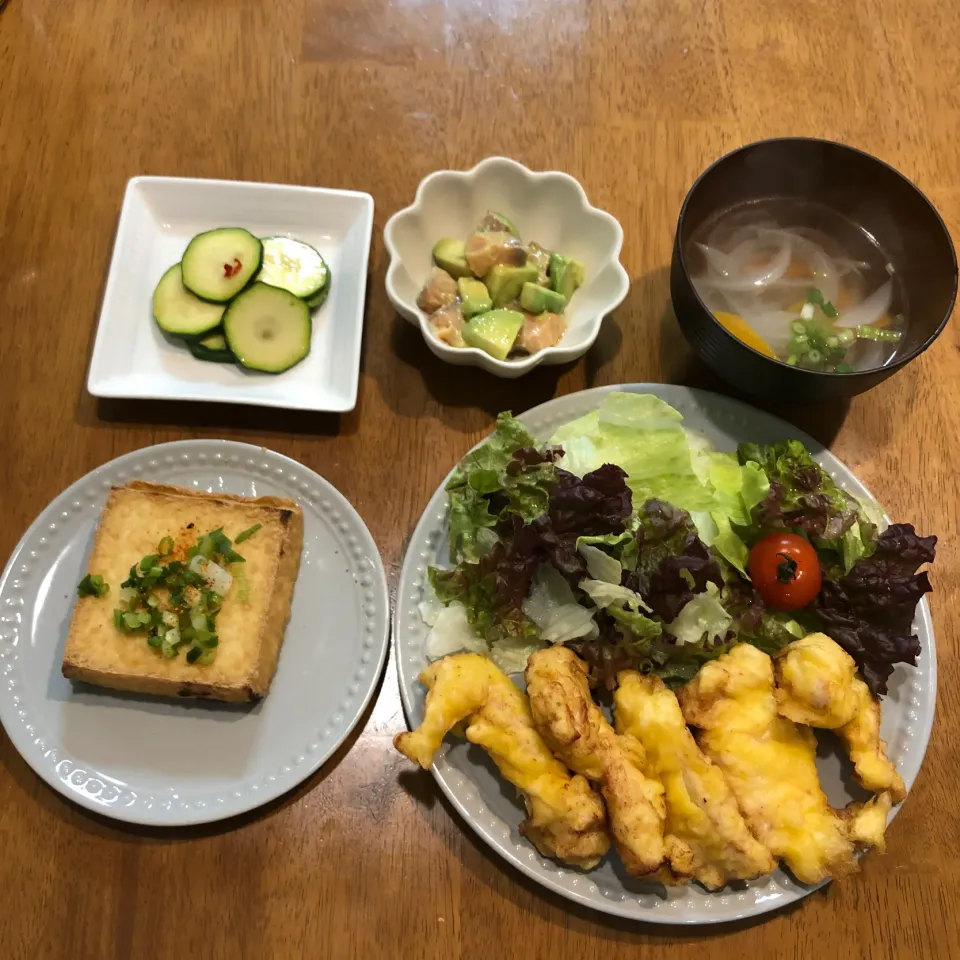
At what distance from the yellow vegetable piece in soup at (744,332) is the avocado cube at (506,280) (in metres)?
0.55

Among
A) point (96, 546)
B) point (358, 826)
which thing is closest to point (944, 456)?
point (358, 826)

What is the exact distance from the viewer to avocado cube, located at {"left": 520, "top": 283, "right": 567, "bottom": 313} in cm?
225

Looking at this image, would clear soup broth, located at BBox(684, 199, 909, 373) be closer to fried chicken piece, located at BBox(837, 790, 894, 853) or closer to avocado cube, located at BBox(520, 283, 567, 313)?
avocado cube, located at BBox(520, 283, 567, 313)

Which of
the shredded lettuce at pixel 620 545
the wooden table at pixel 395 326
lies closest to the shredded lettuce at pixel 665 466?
the shredded lettuce at pixel 620 545

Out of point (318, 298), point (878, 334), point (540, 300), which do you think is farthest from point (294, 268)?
point (878, 334)

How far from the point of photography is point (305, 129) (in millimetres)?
2654

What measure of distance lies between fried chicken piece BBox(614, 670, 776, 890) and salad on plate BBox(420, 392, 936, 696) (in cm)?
14

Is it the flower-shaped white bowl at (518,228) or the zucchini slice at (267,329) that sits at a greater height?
the flower-shaped white bowl at (518,228)

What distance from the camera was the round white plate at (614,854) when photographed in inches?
72.3

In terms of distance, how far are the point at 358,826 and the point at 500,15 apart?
2.75 m

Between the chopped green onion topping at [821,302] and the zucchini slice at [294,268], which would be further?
the zucchini slice at [294,268]

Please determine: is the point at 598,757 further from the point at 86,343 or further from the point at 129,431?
the point at 86,343

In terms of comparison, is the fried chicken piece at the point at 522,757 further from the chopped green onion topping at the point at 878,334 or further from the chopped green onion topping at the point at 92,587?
the chopped green onion topping at the point at 878,334

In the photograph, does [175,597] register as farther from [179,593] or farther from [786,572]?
[786,572]
